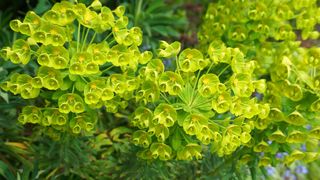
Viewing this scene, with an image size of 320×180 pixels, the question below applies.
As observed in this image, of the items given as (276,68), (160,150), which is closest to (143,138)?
(160,150)

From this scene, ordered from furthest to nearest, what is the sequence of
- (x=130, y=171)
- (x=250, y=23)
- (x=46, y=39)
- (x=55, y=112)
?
(x=250, y=23), (x=130, y=171), (x=55, y=112), (x=46, y=39)

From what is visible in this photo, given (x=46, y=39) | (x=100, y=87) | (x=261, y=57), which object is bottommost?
(x=261, y=57)

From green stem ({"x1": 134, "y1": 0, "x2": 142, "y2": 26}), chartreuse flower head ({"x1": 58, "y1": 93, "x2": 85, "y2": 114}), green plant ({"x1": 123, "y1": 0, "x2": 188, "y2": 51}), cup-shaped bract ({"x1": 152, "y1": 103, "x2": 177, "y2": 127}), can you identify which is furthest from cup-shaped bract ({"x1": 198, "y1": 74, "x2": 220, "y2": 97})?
green stem ({"x1": 134, "y1": 0, "x2": 142, "y2": 26})

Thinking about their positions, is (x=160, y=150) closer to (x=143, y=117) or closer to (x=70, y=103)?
(x=143, y=117)

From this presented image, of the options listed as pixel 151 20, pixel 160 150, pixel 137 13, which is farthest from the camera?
pixel 151 20

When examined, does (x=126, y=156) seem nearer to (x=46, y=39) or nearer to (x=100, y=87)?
(x=100, y=87)

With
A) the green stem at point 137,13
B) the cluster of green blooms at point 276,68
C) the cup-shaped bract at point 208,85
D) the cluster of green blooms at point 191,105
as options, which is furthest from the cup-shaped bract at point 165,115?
the green stem at point 137,13

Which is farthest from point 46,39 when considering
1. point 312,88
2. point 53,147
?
point 312,88

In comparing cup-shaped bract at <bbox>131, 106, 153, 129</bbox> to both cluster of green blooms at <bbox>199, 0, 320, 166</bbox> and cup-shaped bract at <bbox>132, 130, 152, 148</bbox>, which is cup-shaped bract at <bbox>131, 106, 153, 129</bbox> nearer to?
cup-shaped bract at <bbox>132, 130, 152, 148</bbox>
